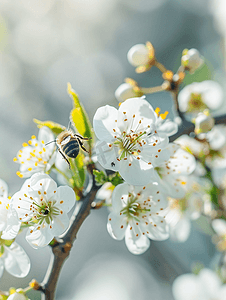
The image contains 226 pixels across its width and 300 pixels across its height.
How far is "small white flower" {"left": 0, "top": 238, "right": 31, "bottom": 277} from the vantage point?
2.79ft

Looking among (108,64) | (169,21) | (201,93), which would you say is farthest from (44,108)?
(201,93)

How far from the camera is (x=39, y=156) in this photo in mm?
991

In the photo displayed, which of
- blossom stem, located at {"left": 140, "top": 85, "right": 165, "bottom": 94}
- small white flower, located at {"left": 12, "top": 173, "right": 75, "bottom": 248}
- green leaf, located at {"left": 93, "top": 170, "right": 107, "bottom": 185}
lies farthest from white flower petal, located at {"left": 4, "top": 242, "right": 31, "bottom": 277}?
blossom stem, located at {"left": 140, "top": 85, "right": 165, "bottom": 94}

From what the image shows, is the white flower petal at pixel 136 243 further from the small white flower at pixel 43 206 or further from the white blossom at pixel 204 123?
the white blossom at pixel 204 123

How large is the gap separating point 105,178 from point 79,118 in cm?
20

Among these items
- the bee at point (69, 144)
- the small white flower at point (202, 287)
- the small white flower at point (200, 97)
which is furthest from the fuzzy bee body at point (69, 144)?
the small white flower at point (202, 287)

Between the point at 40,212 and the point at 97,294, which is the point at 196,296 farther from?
the point at 97,294

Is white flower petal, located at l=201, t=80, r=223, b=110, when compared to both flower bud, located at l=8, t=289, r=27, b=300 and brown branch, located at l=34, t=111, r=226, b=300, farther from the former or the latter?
flower bud, located at l=8, t=289, r=27, b=300

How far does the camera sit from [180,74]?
1083mm

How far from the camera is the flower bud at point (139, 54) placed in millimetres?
1183

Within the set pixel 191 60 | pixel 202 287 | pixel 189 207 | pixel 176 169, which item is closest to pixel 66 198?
pixel 176 169

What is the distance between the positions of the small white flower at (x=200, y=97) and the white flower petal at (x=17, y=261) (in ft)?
3.02

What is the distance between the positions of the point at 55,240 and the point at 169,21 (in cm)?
437

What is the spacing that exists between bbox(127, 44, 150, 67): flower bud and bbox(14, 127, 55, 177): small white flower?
504 mm
